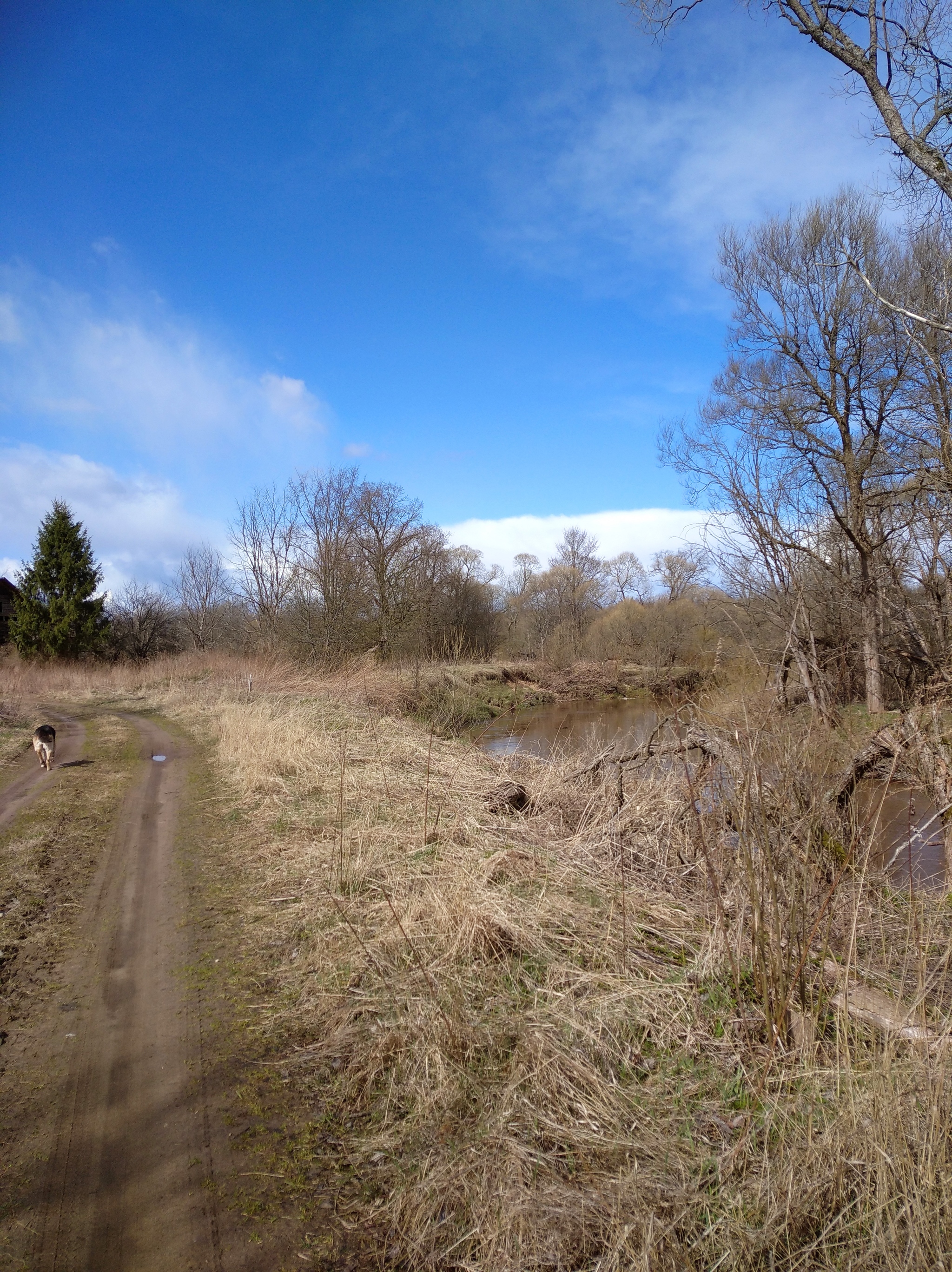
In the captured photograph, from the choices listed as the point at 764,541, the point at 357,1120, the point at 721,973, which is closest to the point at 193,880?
the point at 357,1120

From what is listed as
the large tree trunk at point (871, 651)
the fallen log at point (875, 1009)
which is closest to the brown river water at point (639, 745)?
the fallen log at point (875, 1009)

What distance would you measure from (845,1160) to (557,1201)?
87 cm

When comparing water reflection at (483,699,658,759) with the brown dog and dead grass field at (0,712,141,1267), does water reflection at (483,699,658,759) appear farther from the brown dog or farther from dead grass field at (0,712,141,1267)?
the brown dog

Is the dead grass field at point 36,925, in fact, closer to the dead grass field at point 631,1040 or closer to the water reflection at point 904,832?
the dead grass field at point 631,1040

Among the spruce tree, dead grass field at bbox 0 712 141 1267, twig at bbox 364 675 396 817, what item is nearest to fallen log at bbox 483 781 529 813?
twig at bbox 364 675 396 817

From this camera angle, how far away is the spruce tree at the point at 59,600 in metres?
33.5

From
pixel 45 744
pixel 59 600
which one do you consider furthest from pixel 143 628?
pixel 45 744

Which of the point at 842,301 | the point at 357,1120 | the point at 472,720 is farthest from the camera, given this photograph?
the point at 472,720

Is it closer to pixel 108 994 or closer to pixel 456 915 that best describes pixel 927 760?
pixel 456 915

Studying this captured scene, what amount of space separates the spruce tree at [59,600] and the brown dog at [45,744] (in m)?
27.3

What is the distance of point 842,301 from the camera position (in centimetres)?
1524

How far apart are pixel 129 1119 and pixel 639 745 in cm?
472

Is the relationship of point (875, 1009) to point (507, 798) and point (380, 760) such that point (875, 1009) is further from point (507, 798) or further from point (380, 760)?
point (380, 760)

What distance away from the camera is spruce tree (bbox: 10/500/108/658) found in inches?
1319
